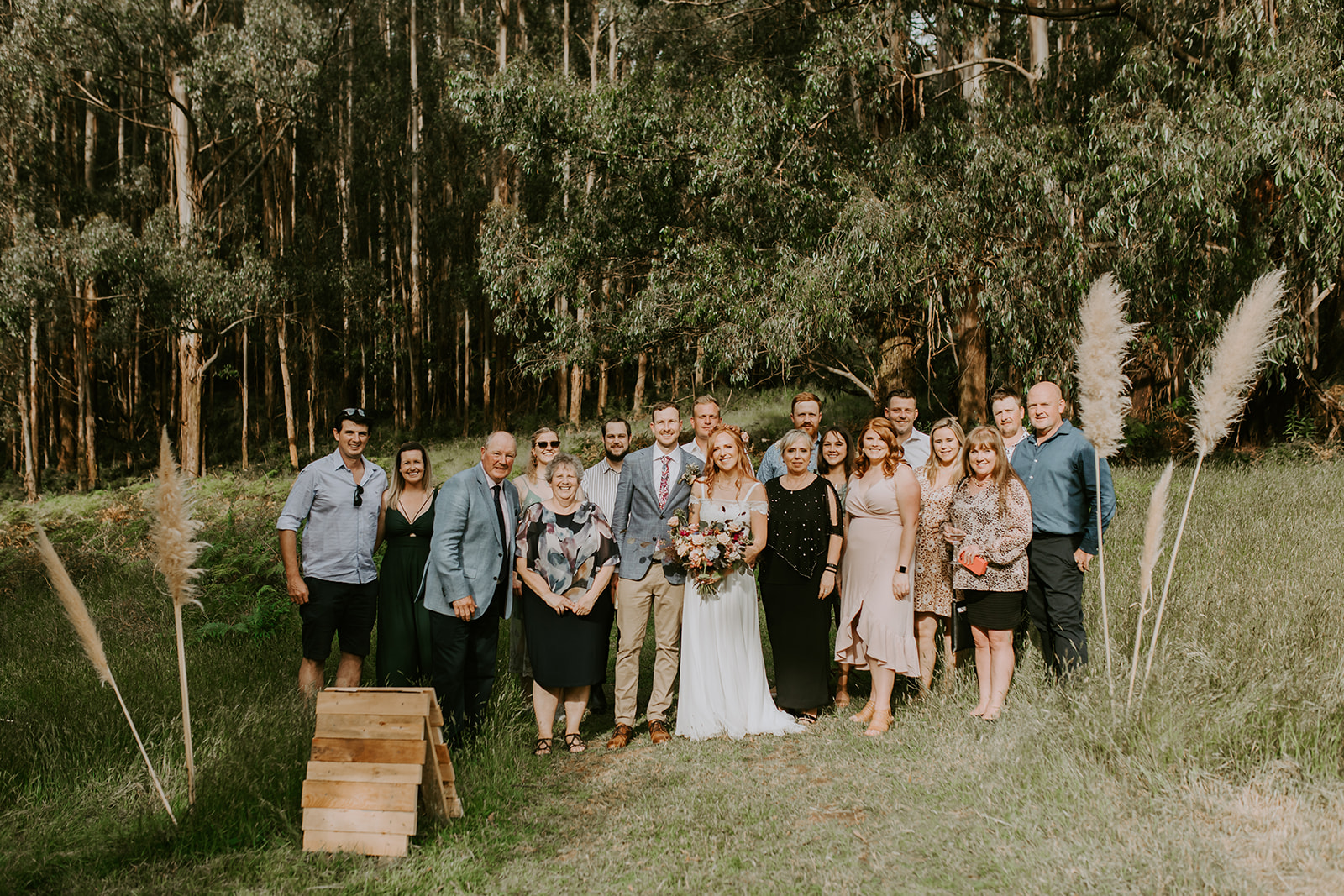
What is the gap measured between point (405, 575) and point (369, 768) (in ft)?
5.13

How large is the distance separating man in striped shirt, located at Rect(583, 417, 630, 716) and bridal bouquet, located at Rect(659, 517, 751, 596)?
0.78 m

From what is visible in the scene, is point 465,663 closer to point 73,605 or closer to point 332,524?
point 332,524

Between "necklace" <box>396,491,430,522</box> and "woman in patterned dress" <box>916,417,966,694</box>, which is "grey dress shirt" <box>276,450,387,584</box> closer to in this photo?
"necklace" <box>396,491,430,522</box>

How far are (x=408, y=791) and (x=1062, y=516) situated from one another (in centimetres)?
379

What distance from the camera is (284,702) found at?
17.3 feet

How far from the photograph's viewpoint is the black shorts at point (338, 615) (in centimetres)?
525

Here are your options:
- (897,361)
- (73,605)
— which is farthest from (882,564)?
(897,361)

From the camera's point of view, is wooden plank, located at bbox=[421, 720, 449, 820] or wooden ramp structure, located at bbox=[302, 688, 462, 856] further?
wooden plank, located at bbox=[421, 720, 449, 820]

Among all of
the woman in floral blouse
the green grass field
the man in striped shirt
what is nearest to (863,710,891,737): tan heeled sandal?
the green grass field

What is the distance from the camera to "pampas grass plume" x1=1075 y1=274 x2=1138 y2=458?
419cm

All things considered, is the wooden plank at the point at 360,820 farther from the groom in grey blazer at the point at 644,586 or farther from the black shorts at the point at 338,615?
the groom in grey blazer at the point at 644,586

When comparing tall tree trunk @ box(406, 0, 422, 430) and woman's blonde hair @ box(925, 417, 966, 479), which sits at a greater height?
tall tree trunk @ box(406, 0, 422, 430)

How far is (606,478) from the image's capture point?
661 cm

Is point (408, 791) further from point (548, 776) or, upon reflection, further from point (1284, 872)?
point (1284, 872)
